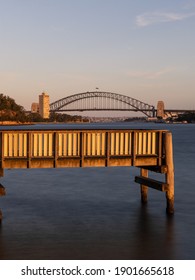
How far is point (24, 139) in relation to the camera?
68.5ft

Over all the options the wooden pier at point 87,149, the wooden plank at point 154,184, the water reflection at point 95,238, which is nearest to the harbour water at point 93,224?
the water reflection at point 95,238

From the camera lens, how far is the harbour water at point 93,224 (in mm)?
17203

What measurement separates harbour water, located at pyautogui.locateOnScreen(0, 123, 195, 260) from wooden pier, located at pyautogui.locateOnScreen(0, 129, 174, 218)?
6.36ft

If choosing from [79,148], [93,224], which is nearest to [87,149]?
[79,148]

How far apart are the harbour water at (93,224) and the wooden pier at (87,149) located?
6.36ft

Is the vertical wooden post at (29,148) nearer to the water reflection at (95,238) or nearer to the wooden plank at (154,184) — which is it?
the water reflection at (95,238)

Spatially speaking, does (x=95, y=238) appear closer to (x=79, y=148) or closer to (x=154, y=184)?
(x=79, y=148)

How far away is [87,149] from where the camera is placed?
21.6 m

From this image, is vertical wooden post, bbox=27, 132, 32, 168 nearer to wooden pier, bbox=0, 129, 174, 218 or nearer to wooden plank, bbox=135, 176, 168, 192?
wooden pier, bbox=0, 129, 174, 218

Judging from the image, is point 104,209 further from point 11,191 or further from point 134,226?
point 11,191

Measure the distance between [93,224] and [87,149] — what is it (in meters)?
3.28

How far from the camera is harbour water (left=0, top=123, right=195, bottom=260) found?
17.2 meters

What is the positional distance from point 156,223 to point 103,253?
542 centimetres
